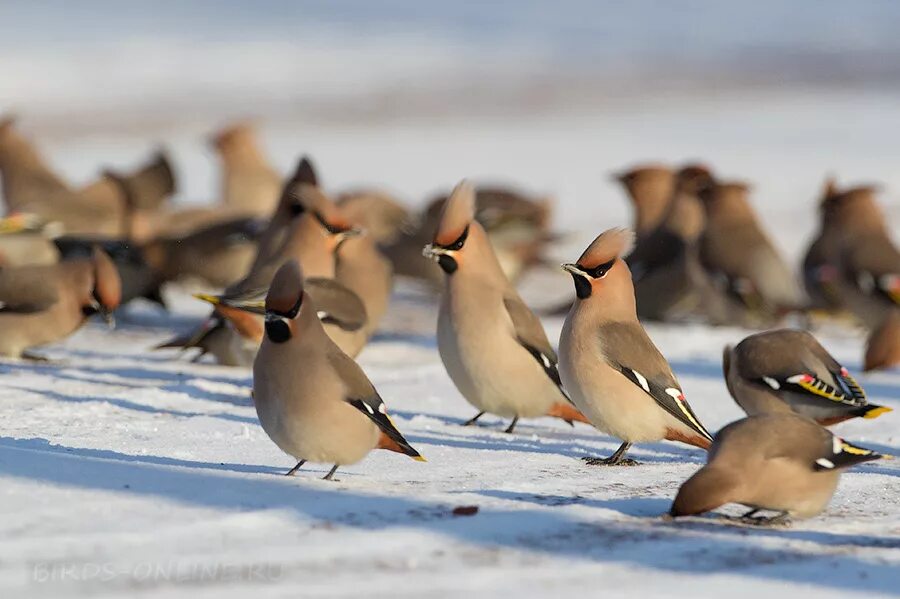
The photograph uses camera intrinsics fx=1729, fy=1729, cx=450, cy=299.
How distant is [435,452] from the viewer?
19.8 feet

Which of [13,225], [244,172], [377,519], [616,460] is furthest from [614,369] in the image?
[244,172]

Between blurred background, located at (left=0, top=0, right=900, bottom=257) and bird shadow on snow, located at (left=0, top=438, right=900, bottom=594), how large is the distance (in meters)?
9.68

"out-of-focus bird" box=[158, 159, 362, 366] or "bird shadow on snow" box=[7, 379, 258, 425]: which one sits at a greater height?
"out-of-focus bird" box=[158, 159, 362, 366]

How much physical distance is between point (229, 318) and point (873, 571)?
150 inches

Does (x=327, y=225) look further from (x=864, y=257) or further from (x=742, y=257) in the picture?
(x=864, y=257)

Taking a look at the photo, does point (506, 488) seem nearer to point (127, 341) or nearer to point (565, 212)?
point (127, 341)

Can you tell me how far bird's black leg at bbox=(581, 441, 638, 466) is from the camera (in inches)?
237

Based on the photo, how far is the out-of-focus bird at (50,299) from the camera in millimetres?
8125

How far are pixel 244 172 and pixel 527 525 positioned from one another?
10369 mm

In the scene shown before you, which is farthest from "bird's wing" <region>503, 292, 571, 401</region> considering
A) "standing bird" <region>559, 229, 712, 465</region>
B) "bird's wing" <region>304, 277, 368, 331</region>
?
"bird's wing" <region>304, 277, 368, 331</region>

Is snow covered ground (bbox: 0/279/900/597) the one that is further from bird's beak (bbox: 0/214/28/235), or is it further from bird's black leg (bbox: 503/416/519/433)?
bird's beak (bbox: 0/214/28/235)

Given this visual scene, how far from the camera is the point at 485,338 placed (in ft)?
22.1

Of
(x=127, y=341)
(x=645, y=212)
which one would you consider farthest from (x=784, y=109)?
(x=127, y=341)

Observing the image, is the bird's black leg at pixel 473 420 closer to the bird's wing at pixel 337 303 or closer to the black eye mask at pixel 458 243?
the black eye mask at pixel 458 243
